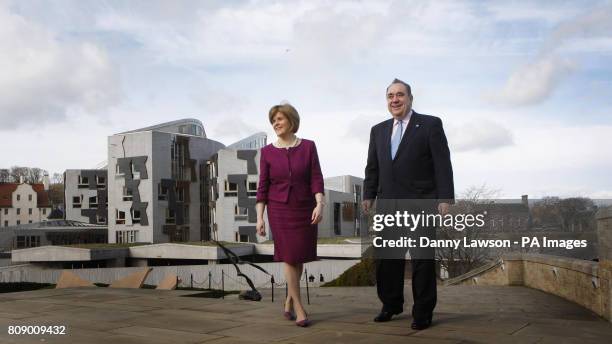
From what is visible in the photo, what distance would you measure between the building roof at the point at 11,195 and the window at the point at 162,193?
44.1 m

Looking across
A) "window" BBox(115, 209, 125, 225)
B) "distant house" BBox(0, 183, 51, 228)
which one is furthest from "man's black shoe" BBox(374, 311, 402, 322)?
"distant house" BBox(0, 183, 51, 228)

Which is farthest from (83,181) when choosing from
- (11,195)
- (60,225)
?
(11,195)

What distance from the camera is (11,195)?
3696 inches

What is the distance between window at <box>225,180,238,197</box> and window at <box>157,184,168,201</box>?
6.82 m

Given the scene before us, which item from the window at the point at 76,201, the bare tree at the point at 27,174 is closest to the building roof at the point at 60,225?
the window at the point at 76,201

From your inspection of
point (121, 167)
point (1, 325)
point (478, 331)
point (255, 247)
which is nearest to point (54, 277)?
point (255, 247)

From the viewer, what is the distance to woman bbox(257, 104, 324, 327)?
5.54 meters

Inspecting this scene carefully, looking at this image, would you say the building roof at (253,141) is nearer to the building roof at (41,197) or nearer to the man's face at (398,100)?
the building roof at (41,197)

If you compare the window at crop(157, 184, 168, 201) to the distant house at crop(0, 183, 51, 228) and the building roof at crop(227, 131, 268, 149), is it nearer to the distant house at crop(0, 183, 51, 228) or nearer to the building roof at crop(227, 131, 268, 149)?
the building roof at crop(227, 131, 268, 149)

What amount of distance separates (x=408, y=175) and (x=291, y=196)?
1.06m

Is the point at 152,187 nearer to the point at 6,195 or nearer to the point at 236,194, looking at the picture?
the point at 236,194

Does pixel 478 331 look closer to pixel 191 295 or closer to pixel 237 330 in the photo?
pixel 237 330

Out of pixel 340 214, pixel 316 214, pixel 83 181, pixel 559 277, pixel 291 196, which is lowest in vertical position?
pixel 559 277

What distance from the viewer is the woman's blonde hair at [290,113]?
5723 millimetres
